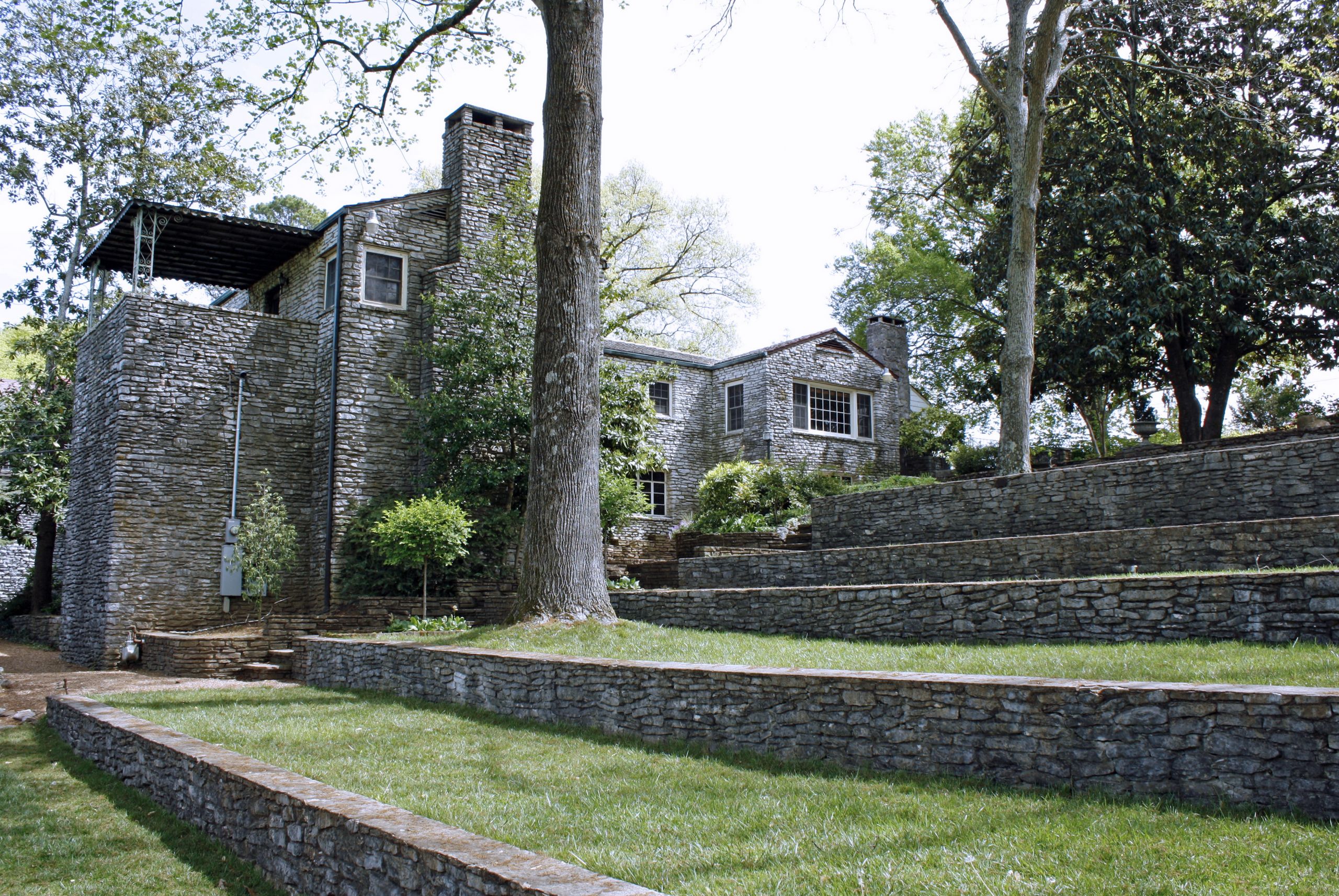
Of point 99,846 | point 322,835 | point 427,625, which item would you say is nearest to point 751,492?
point 427,625

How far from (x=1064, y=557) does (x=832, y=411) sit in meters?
14.1

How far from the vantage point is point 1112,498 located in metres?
12.0

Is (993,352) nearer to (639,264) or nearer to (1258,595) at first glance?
(639,264)

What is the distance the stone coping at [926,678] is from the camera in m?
4.40

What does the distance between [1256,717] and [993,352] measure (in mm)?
20580

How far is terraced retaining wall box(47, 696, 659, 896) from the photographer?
3.56 meters

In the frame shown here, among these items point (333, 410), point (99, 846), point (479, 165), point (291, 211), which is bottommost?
point (99, 846)

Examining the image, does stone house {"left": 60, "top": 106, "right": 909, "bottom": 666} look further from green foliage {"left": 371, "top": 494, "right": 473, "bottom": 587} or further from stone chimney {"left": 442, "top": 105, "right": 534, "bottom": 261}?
green foliage {"left": 371, "top": 494, "right": 473, "bottom": 587}

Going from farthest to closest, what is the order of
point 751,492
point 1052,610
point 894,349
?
point 894,349 < point 751,492 < point 1052,610

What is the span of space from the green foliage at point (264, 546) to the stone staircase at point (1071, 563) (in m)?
6.09

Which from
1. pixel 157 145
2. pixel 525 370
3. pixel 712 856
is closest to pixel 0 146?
pixel 157 145

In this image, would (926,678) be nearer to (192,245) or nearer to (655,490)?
(192,245)

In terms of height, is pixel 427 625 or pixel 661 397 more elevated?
pixel 661 397

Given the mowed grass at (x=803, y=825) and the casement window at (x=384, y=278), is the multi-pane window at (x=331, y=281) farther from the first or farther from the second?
the mowed grass at (x=803, y=825)
